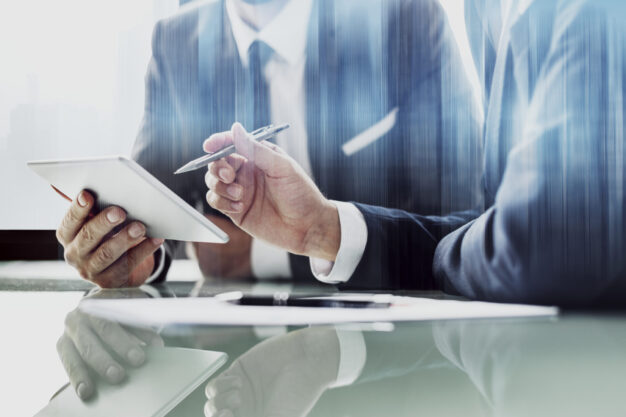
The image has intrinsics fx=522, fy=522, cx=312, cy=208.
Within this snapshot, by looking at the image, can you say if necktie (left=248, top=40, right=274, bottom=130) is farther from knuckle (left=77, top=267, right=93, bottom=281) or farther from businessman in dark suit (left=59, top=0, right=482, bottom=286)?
knuckle (left=77, top=267, right=93, bottom=281)

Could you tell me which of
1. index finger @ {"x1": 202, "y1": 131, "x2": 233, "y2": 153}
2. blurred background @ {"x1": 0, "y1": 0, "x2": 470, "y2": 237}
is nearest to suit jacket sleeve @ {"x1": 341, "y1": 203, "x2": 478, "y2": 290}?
index finger @ {"x1": 202, "y1": 131, "x2": 233, "y2": 153}

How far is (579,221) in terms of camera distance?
0.68m

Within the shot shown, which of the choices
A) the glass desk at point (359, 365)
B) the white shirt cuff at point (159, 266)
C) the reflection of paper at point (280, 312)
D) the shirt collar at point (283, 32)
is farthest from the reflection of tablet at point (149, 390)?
the shirt collar at point (283, 32)

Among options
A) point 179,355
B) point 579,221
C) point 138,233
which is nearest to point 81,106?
point 138,233

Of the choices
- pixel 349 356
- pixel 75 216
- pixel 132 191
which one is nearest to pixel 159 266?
pixel 75 216

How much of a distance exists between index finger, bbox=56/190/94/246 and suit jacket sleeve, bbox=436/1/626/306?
1.70ft

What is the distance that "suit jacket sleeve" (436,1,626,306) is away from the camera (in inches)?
25.7

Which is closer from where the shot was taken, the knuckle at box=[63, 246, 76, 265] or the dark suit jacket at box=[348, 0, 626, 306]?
the dark suit jacket at box=[348, 0, 626, 306]

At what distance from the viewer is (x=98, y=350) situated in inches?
17.4

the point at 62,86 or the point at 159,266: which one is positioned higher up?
the point at 62,86

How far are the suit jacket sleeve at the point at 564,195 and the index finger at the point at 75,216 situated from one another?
52cm

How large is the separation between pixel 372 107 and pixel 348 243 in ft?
0.97

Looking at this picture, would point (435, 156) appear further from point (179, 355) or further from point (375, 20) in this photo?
point (179, 355)

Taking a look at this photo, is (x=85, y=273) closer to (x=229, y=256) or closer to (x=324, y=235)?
(x=229, y=256)
